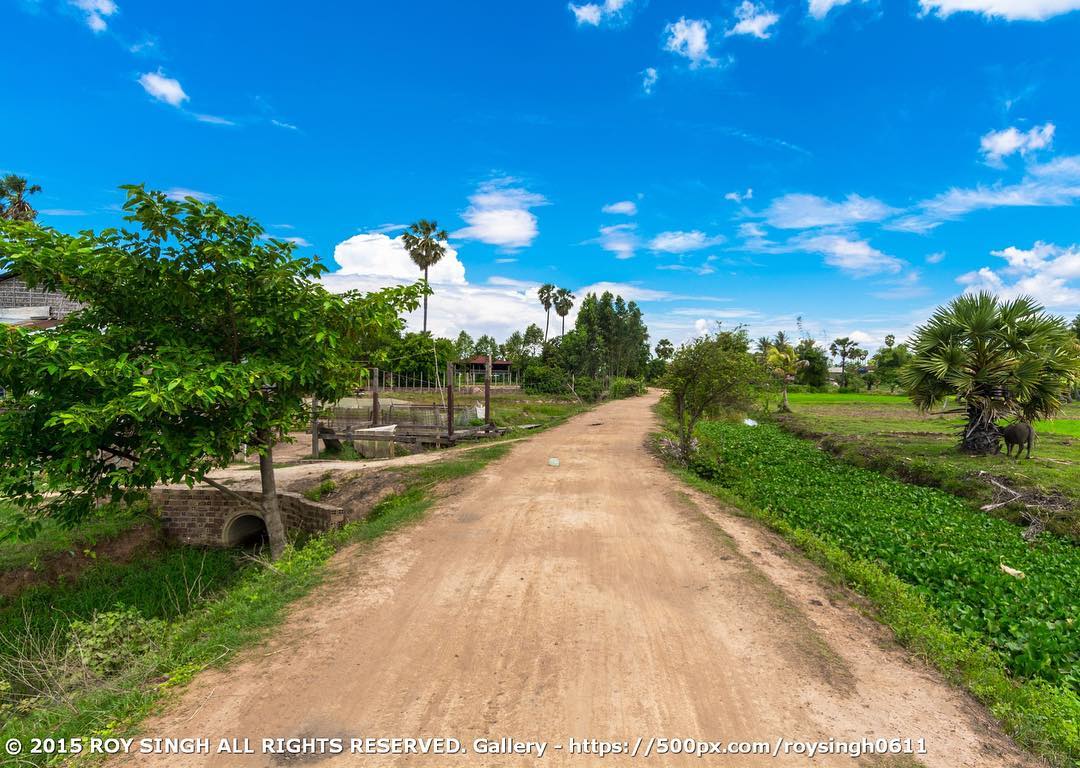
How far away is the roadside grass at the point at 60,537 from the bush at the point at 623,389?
4076 centimetres

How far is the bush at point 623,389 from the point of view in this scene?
50978 millimetres

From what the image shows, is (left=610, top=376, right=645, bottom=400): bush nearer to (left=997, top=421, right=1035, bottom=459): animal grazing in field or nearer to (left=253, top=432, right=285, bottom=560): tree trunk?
(left=997, top=421, right=1035, bottom=459): animal grazing in field

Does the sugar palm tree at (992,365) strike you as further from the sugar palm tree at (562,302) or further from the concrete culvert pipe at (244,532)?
the sugar palm tree at (562,302)

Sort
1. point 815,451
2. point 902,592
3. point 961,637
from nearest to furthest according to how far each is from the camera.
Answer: point 961,637 → point 902,592 → point 815,451

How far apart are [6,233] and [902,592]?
11.2 metres

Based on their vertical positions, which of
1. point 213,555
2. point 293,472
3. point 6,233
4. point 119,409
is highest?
point 6,233

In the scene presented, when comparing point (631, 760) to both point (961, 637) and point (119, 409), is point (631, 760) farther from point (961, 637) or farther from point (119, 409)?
point (119, 409)

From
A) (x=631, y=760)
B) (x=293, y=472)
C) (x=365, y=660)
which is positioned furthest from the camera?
(x=293, y=472)

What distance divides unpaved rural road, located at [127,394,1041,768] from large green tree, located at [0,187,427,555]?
8.31 ft

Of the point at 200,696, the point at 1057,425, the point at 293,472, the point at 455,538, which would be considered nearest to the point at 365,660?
the point at 200,696

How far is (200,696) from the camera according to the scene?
3812 mm

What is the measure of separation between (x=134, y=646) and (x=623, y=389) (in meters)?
48.6

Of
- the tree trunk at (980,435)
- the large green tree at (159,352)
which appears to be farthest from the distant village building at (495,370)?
the large green tree at (159,352)

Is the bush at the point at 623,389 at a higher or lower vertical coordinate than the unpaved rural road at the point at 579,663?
higher
